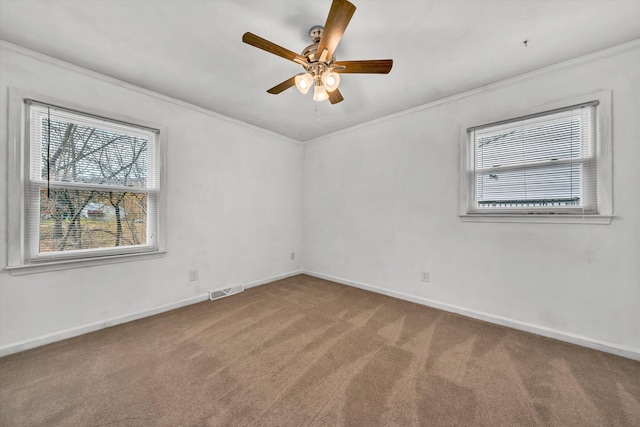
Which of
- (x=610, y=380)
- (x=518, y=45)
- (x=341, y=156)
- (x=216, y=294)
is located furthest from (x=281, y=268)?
(x=518, y=45)

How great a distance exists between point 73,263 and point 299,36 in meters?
2.84

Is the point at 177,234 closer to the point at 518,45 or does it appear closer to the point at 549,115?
the point at 518,45

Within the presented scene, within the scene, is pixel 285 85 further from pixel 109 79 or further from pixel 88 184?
pixel 88 184

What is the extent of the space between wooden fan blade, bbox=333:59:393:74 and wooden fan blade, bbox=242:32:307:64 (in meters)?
0.29

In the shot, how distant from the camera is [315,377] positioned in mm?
1690

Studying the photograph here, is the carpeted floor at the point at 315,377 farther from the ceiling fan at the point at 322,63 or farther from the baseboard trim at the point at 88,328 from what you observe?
the ceiling fan at the point at 322,63

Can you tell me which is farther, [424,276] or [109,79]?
[424,276]

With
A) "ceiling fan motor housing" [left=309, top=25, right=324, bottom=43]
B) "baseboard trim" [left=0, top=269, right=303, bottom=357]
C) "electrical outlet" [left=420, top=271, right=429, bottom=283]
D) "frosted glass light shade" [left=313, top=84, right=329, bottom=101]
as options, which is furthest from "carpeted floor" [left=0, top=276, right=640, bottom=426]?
"ceiling fan motor housing" [left=309, top=25, right=324, bottom=43]

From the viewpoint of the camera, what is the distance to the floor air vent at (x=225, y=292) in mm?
3166

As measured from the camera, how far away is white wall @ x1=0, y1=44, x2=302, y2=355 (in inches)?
79.5

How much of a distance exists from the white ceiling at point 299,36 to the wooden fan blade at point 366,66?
282 mm

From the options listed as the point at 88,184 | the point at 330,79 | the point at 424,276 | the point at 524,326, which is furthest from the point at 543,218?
the point at 88,184

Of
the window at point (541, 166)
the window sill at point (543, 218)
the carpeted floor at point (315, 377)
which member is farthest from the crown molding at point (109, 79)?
the window sill at point (543, 218)

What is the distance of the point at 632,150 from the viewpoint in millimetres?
1903
